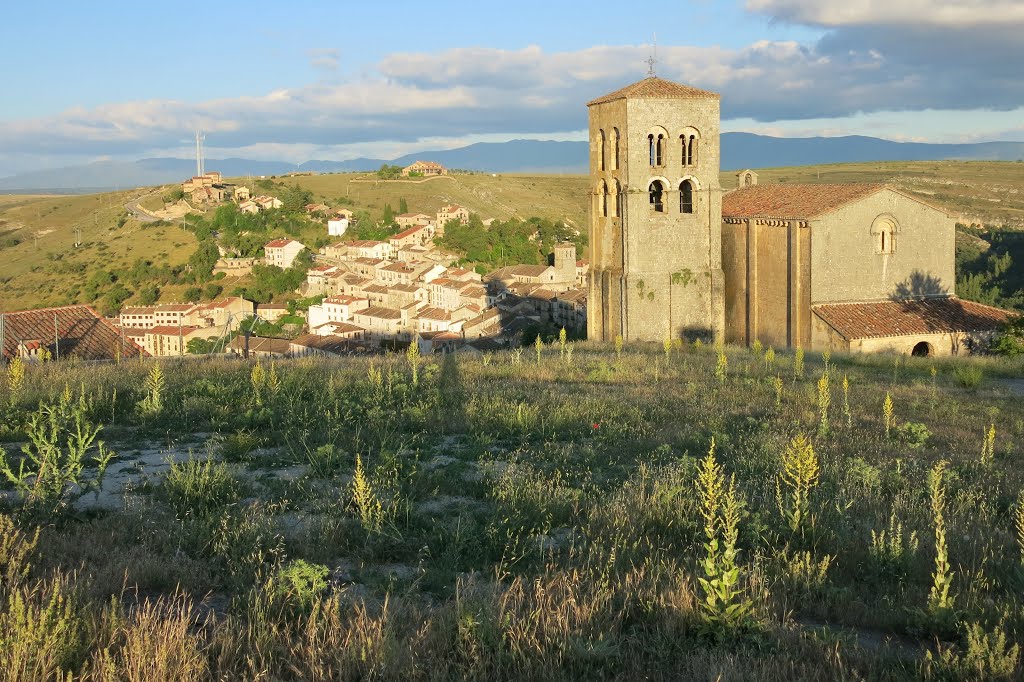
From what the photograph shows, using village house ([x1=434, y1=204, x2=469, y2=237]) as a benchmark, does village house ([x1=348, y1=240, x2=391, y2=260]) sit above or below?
below

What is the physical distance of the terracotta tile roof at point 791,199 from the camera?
1055 inches

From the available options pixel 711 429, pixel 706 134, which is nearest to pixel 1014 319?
pixel 706 134

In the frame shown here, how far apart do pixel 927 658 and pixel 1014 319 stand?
23.0 metres

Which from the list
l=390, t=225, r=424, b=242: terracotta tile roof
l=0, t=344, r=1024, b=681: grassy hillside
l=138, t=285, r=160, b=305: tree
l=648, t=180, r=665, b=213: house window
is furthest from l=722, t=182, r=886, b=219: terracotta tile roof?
l=390, t=225, r=424, b=242: terracotta tile roof

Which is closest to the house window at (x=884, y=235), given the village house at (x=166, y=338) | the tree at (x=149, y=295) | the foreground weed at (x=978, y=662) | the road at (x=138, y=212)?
the foreground weed at (x=978, y=662)

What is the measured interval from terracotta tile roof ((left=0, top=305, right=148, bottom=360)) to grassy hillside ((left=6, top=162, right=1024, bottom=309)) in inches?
2072

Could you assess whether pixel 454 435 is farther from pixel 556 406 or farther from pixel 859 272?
pixel 859 272

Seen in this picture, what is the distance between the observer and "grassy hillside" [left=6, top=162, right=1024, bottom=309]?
3413 inches

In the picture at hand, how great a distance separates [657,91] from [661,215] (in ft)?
12.8

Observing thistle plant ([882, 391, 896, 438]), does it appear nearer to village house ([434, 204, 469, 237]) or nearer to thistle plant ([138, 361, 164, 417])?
thistle plant ([138, 361, 164, 417])

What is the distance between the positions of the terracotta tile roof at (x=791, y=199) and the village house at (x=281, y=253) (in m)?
69.3

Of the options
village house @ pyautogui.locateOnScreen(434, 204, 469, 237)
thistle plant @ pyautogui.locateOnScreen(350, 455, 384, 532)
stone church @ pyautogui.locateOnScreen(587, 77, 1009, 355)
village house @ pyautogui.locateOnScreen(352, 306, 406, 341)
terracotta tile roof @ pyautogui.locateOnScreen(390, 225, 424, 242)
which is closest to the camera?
thistle plant @ pyautogui.locateOnScreen(350, 455, 384, 532)

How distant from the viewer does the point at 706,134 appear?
29.5 m

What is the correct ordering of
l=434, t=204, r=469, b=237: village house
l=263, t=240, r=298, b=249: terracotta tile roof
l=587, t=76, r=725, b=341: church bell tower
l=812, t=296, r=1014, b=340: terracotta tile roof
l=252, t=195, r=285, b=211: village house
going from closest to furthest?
1. l=812, t=296, r=1014, b=340: terracotta tile roof
2. l=587, t=76, r=725, b=341: church bell tower
3. l=263, t=240, r=298, b=249: terracotta tile roof
4. l=434, t=204, r=469, b=237: village house
5. l=252, t=195, r=285, b=211: village house
